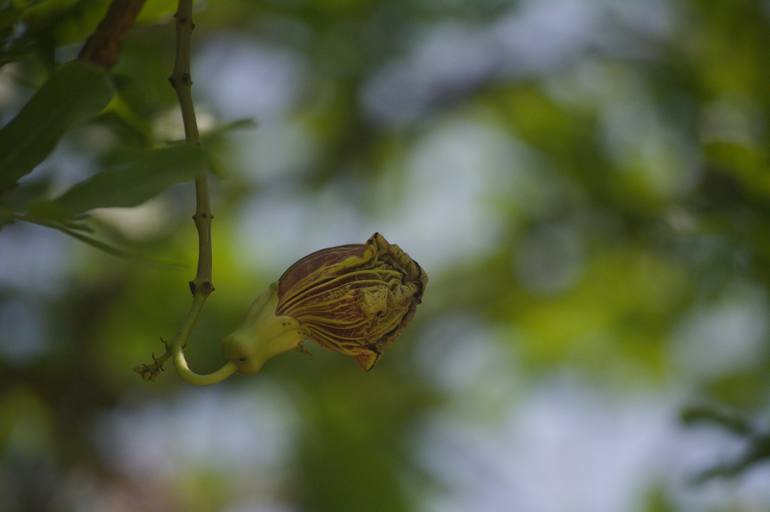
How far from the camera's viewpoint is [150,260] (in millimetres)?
680

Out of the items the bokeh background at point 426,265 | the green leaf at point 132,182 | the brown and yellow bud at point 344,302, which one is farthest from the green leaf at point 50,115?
the bokeh background at point 426,265

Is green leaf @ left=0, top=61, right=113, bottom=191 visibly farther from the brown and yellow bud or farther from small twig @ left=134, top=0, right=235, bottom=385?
the brown and yellow bud

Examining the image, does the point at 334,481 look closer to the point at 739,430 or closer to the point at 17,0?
the point at 739,430

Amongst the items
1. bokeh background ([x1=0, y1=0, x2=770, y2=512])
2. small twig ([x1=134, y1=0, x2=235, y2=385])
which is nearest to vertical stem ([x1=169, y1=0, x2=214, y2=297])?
small twig ([x1=134, y1=0, x2=235, y2=385])

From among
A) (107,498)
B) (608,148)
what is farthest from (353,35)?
(107,498)

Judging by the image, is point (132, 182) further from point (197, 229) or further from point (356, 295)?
point (356, 295)

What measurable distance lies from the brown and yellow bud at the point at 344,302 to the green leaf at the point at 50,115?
205 mm

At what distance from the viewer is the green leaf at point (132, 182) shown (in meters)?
0.65

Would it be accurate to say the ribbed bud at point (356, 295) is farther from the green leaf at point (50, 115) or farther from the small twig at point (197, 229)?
the green leaf at point (50, 115)

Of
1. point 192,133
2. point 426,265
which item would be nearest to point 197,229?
point 192,133

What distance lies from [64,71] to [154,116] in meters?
0.42

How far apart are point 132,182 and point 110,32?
0.49ft

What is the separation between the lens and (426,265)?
267cm

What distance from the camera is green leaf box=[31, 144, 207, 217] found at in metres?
0.65
